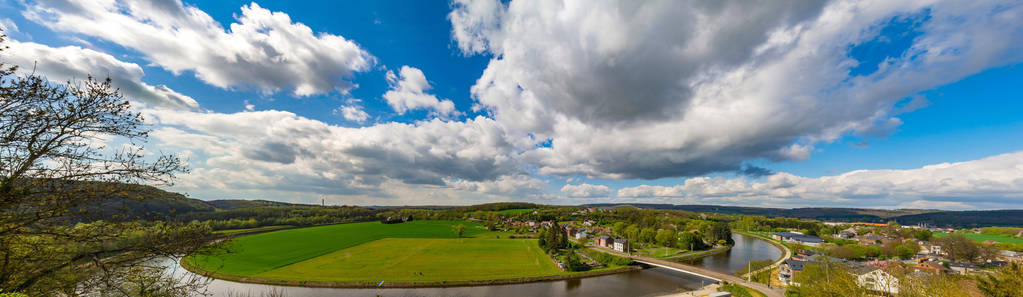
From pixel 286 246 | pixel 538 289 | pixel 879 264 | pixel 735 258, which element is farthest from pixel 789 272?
pixel 286 246

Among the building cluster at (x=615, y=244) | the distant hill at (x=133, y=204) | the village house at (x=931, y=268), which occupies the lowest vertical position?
the building cluster at (x=615, y=244)

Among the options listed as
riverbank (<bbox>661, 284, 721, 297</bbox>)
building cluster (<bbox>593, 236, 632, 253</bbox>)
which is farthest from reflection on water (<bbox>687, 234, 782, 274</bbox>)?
riverbank (<bbox>661, 284, 721, 297</bbox>)

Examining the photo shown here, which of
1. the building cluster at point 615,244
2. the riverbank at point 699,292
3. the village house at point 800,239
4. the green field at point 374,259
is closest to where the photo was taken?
the riverbank at point 699,292

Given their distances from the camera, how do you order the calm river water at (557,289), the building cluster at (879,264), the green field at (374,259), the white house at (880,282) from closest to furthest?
the white house at (880,282)
the building cluster at (879,264)
the calm river water at (557,289)
the green field at (374,259)

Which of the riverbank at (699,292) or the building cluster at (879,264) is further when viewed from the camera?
the riverbank at (699,292)

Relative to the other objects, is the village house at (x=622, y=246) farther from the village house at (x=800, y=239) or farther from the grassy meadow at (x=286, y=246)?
the village house at (x=800, y=239)

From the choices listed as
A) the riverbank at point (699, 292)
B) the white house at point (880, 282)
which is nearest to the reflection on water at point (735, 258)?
the riverbank at point (699, 292)

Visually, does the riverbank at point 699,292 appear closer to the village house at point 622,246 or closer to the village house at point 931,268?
the village house at point 931,268

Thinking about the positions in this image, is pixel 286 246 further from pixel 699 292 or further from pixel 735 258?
pixel 735 258

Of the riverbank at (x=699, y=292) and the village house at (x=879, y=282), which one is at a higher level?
the village house at (x=879, y=282)

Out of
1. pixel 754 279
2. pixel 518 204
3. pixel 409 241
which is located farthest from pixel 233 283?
pixel 518 204
